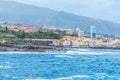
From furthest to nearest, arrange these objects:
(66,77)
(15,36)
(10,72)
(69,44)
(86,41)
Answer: (86,41) < (69,44) < (15,36) < (10,72) < (66,77)

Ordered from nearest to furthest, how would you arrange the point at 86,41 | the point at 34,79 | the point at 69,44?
the point at 34,79 < the point at 69,44 < the point at 86,41

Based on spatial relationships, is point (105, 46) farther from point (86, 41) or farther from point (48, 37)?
point (48, 37)

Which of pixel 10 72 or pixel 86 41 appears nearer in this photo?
pixel 10 72

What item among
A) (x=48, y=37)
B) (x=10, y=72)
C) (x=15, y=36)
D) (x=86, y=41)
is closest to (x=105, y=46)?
(x=86, y=41)

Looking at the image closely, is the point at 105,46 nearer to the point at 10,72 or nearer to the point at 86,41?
the point at 86,41

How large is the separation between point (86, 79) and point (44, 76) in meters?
3.66

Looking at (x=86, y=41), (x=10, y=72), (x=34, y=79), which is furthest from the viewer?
(x=86, y=41)

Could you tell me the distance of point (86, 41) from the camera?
166000mm

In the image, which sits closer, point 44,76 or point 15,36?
point 44,76

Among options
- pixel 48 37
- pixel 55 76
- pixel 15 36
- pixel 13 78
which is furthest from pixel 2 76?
pixel 48 37

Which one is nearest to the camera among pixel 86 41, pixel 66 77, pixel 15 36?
pixel 66 77

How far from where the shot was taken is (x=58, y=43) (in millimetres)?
147125

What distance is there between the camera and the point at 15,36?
465 feet

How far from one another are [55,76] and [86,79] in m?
3.03
